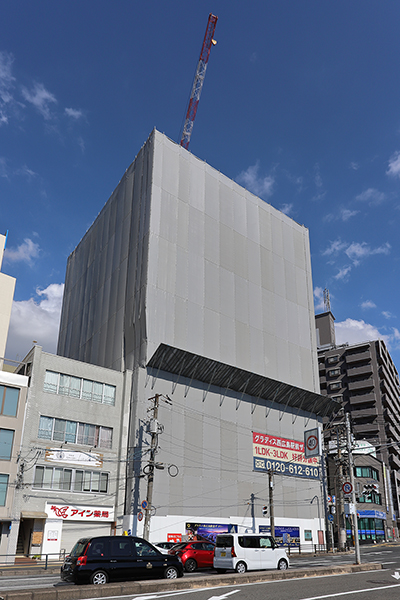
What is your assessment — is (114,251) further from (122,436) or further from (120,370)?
(122,436)

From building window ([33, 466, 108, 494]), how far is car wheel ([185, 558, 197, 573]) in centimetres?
1550

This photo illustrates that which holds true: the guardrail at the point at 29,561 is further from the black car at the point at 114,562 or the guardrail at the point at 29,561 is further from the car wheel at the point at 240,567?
the black car at the point at 114,562

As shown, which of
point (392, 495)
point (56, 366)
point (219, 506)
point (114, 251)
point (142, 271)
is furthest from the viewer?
point (392, 495)

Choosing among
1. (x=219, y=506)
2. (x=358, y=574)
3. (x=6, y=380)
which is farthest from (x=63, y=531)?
(x=358, y=574)

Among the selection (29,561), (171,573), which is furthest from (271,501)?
(171,573)

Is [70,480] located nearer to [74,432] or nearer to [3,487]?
[74,432]

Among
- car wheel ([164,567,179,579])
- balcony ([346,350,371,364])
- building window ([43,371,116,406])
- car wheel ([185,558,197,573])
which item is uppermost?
balcony ([346,350,371,364])

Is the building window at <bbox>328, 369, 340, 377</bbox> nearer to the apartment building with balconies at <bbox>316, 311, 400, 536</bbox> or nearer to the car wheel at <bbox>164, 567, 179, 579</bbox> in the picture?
the apartment building with balconies at <bbox>316, 311, 400, 536</bbox>

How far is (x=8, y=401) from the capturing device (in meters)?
37.2

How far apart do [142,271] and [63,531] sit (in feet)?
80.8

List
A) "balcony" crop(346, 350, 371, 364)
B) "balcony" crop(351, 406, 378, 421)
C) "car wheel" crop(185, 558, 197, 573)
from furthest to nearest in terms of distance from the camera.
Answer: "balcony" crop(346, 350, 371, 364) → "balcony" crop(351, 406, 378, 421) → "car wheel" crop(185, 558, 197, 573)

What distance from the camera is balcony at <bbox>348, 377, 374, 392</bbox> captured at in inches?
4355

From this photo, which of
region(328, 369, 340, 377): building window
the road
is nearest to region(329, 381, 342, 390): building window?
region(328, 369, 340, 377): building window

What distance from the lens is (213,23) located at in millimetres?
91750
